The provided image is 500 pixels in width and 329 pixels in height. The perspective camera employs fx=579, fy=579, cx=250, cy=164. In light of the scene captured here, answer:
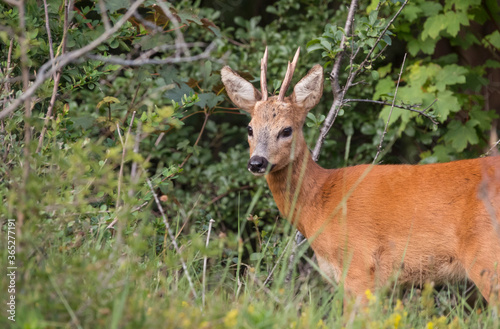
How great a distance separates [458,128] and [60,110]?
11.9 feet

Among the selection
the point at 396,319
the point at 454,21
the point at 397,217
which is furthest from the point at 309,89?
the point at 396,319

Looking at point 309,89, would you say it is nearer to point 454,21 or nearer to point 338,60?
point 338,60

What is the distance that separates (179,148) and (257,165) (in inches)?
62.2

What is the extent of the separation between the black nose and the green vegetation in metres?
0.33

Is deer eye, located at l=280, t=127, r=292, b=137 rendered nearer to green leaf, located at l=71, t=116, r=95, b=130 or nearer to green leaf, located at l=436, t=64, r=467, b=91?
green leaf, located at l=71, t=116, r=95, b=130

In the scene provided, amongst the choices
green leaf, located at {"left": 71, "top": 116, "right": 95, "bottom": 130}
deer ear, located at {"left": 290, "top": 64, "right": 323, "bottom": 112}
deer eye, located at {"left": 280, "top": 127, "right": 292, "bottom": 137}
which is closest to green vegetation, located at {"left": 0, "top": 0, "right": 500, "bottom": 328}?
green leaf, located at {"left": 71, "top": 116, "right": 95, "bottom": 130}

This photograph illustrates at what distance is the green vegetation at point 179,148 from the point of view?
2.22 meters

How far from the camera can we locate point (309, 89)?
14.3ft

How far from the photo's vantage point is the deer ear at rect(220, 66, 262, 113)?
4.40 m

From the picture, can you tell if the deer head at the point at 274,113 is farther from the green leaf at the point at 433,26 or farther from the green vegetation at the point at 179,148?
the green leaf at the point at 433,26

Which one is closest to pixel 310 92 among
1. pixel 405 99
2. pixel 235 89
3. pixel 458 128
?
pixel 235 89

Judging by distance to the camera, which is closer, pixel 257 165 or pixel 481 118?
pixel 257 165

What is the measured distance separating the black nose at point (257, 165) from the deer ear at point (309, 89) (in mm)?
757

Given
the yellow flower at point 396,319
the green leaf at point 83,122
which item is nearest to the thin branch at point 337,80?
the green leaf at point 83,122
